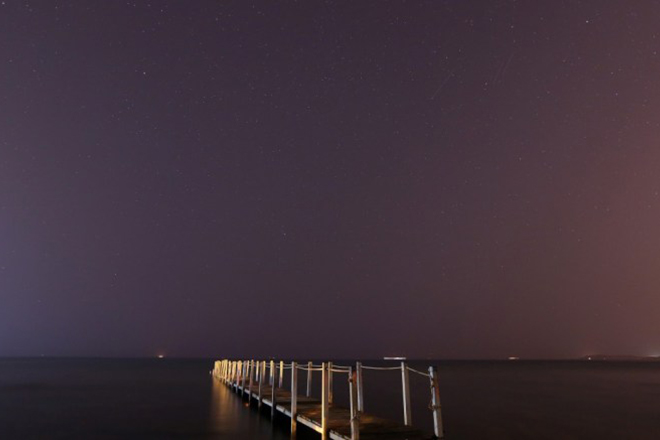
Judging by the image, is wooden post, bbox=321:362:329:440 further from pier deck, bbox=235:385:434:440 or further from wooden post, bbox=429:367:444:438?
wooden post, bbox=429:367:444:438

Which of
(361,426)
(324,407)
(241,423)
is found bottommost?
(361,426)

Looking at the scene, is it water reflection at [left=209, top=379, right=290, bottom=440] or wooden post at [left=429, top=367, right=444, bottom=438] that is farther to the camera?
water reflection at [left=209, top=379, right=290, bottom=440]

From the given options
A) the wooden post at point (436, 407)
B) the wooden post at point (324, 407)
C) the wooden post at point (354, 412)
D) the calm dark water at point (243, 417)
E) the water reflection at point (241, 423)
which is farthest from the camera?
the calm dark water at point (243, 417)

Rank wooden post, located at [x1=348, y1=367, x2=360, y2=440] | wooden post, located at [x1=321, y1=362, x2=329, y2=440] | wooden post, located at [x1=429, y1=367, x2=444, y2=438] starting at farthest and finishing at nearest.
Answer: wooden post, located at [x1=321, y1=362, x2=329, y2=440] < wooden post, located at [x1=348, y1=367, x2=360, y2=440] < wooden post, located at [x1=429, y1=367, x2=444, y2=438]

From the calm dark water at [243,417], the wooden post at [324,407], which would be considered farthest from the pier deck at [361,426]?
the calm dark water at [243,417]

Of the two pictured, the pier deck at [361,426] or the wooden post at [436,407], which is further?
the pier deck at [361,426]

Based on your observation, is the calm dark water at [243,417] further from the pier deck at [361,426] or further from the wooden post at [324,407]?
the wooden post at [324,407]

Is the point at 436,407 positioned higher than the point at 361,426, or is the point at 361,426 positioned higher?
the point at 436,407

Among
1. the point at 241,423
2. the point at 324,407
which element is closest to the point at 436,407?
the point at 324,407

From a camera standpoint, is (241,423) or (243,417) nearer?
(241,423)

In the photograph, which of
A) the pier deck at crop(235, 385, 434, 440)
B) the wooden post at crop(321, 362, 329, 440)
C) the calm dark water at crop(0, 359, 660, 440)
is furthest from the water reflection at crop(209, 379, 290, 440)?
the wooden post at crop(321, 362, 329, 440)

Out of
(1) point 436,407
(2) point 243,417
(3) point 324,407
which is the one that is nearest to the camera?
(1) point 436,407

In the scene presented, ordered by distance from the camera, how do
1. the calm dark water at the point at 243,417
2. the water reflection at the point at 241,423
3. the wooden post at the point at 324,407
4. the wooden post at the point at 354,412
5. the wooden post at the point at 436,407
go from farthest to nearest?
the calm dark water at the point at 243,417 → the water reflection at the point at 241,423 → the wooden post at the point at 324,407 → the wooden post at the point at 354,412 → the wooden post at the point at 436,407

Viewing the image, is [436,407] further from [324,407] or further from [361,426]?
[324,407]
